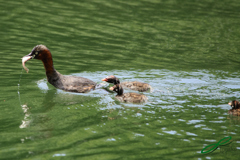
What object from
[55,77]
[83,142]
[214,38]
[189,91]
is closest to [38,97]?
[55,77]

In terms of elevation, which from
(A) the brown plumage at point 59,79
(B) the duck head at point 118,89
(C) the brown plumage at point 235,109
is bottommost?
(C) the brown plumage at point 235,109

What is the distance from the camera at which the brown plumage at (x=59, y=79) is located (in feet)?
31.7

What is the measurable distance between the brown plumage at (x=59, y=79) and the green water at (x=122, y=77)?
228mm

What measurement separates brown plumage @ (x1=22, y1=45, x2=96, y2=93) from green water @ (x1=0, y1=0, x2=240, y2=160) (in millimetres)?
228

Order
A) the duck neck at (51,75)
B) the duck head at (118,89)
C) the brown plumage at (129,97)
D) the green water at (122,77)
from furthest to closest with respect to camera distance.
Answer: the duck neck at (51,75) < the duck head at (118,89) < the brown plumage at (129,97) < the green water at (122,77)

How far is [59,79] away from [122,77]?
201 cm

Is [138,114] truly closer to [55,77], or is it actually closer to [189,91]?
[189,91]

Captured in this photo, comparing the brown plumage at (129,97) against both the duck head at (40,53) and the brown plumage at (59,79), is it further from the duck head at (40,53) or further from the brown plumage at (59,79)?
the duck head at (40,53)

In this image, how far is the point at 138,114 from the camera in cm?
793

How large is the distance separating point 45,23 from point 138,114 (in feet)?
30.9

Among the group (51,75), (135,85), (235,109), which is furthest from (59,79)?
(235,109)

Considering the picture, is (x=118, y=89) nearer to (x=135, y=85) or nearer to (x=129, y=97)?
(x=129, y=97)

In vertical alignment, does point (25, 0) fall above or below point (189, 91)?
above

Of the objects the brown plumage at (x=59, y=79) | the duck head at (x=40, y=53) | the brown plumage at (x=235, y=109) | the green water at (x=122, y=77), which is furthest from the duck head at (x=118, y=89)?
the brown plumage at (x=235, y=109)
